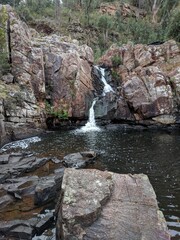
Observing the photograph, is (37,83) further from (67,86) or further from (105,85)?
(105,85)

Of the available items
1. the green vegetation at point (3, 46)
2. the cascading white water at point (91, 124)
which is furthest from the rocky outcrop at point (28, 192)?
the green vegetation at point (3, 46)

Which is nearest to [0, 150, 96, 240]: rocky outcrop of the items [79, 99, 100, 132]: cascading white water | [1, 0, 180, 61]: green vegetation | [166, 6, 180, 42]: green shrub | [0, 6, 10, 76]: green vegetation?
[79, 99, 100, 132]: cascading white water

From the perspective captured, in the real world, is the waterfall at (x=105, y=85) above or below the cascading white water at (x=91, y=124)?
above

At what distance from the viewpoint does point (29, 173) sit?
12250mm

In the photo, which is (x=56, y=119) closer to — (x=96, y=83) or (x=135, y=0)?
(x=96, y=83)

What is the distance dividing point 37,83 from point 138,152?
11.9 meters

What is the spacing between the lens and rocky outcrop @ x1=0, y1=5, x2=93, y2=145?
20.4 meters

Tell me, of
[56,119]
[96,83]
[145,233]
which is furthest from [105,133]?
[145,233]

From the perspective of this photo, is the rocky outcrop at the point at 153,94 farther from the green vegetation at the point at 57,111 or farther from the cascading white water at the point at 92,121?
the green vegetation at the point at 57,111

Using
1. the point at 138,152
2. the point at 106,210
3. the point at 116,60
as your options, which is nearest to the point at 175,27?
the point at 116,60

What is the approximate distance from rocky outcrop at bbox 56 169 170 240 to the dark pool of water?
5.09 feet

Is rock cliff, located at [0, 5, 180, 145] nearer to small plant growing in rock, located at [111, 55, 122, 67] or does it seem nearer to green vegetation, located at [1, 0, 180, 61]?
small plant growing in rock, located at [111, 55, 122, 67]

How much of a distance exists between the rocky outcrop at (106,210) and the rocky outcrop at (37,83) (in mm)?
12876

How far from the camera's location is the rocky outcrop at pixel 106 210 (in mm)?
6008
